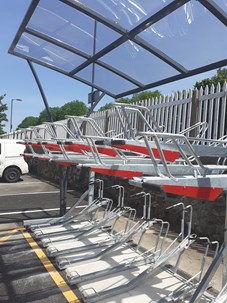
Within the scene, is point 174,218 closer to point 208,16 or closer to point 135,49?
point 135,49

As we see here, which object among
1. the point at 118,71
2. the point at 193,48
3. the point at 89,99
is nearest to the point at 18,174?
the point at 89,99

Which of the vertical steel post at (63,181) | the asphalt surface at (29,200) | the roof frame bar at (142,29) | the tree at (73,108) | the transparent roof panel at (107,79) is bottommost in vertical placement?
the asphalt surface at (29,200)

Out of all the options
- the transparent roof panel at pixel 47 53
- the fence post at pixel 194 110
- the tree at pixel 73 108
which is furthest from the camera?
the tree at pixel 73 108

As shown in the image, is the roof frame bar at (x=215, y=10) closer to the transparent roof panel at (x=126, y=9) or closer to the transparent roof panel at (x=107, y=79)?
the transparent roof panel at (x=126, y=9)

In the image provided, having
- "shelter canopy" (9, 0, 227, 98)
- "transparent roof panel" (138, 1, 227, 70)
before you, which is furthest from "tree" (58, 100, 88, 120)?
"transparent roof panel" (138, 1, 227, 70)

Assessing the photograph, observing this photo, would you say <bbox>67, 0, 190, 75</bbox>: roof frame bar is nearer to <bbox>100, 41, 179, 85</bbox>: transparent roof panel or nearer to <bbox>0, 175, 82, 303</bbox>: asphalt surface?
<bbox>100, 41, 179, 85</bbox>: transparent roof panel

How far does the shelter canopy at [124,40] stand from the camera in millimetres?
4633

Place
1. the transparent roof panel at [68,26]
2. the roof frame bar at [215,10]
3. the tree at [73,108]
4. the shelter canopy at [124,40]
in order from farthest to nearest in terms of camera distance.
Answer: the tree at [73,108] → the transparent roof panel at [68,26] → the shelter canopy at [124,40] → the roof frame bar at [215,10]

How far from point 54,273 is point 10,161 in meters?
10.6

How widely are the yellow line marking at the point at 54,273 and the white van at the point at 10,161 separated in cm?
866

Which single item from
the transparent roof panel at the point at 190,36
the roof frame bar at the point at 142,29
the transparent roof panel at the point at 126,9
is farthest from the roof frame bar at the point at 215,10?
the transparent roof panel at the point at 126,9

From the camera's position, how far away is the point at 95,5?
509 cm

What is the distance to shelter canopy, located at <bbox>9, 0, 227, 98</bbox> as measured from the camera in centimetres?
463

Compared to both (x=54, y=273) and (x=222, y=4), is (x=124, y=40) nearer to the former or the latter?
(x=222, y=4)
